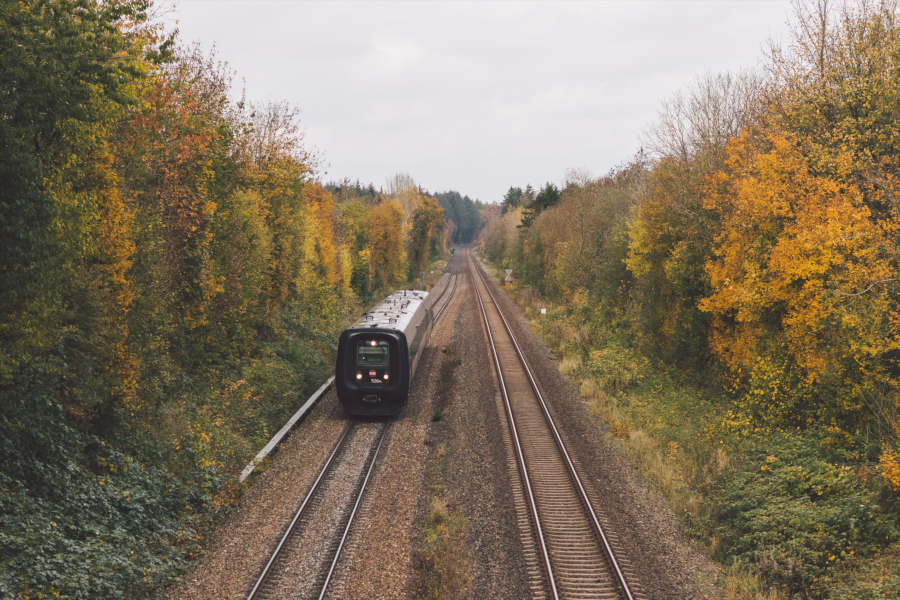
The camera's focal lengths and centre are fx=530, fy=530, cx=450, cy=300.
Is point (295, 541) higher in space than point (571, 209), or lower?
lower

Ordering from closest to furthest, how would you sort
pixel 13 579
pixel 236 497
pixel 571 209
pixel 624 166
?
1. pixel 13 579
2. pixel 236 497
3. pixel 624 166
4. pixel 571 209

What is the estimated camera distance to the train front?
16250mm

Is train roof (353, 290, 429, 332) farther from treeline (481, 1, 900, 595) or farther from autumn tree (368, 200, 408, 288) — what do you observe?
autumn tree (368, 200, 408, 288)

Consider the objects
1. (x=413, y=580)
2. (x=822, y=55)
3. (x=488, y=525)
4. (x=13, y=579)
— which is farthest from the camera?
(x=822, y=55)

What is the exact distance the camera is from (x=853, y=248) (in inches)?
432

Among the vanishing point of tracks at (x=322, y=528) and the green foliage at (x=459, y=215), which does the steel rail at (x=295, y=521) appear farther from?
the green foliage at (x=459, y=215)

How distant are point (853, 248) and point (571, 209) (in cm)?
2699

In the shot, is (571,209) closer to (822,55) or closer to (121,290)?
(822,55)

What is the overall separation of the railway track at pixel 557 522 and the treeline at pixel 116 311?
6.44 m

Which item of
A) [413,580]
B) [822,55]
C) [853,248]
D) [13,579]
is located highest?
[822,55]

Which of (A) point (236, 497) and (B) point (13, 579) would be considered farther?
(A) point (236, 497)

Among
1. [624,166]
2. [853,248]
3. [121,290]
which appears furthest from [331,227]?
[853,248]

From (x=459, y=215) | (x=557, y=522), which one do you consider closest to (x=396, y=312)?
(x=557, y=522)

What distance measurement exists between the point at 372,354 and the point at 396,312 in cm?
374
